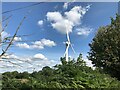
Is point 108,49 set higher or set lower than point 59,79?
higher

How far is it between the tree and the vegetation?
1076 cm

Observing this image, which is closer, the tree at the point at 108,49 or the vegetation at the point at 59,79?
the vegetation at the point at 59,79

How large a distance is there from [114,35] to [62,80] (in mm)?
14045

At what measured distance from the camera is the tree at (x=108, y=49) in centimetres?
2319

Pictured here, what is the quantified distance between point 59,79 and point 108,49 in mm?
13108

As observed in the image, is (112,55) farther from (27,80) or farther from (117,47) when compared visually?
(27,80)

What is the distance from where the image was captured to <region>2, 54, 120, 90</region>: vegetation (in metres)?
9.84

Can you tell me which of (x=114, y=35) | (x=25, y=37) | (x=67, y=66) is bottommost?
(x=25, y=37)

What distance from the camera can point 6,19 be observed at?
190cm

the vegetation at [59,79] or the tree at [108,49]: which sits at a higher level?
the tree at [108,49]

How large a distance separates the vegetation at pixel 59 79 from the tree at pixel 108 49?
1076cm

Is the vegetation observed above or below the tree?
below

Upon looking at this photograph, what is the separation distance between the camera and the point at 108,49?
76.8 feet

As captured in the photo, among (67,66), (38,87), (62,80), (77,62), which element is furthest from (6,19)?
(77,62)
